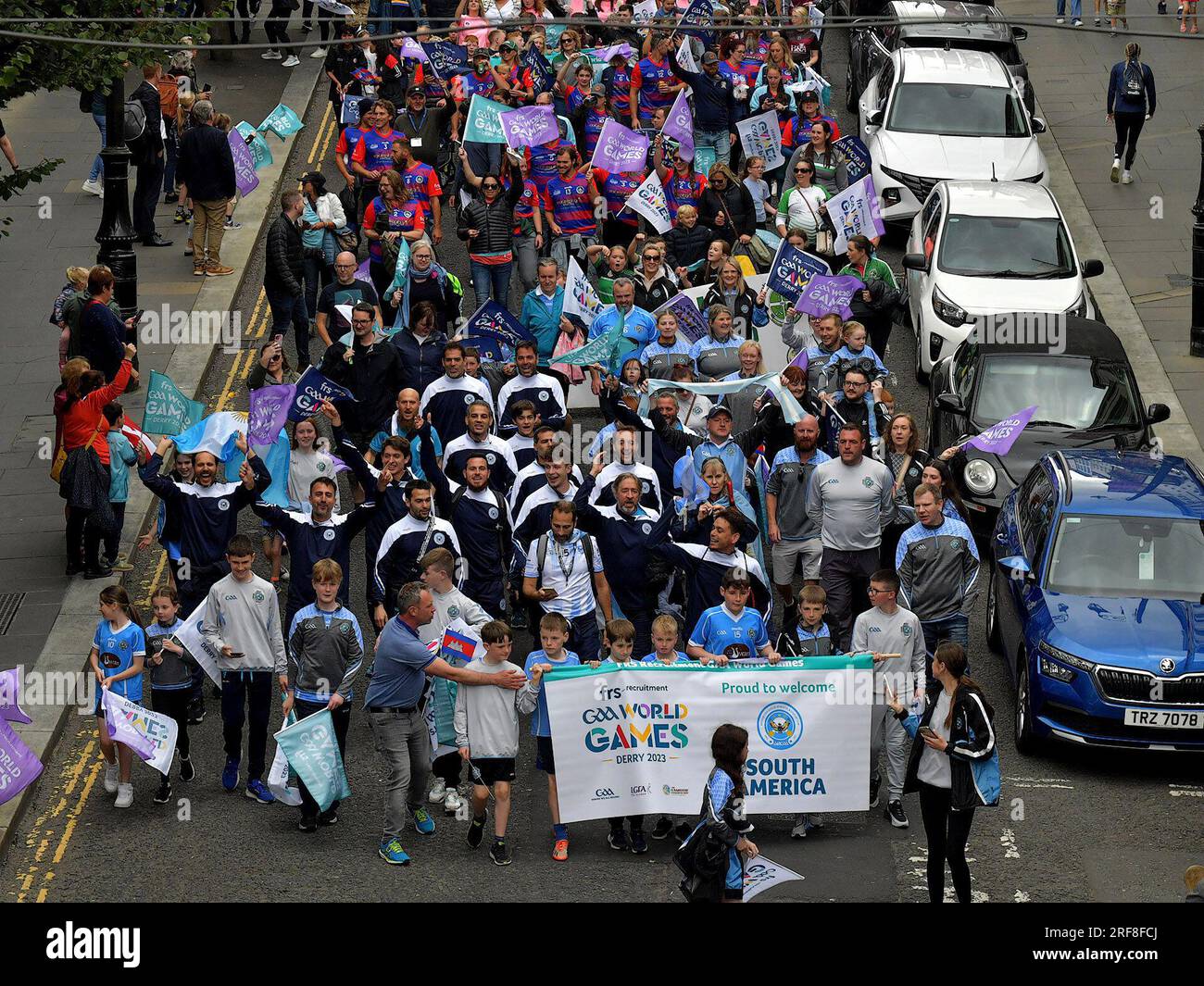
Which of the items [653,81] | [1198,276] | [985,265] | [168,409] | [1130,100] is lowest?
[168,409]

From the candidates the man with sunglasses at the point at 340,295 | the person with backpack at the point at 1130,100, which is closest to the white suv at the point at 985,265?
the person with backpack at the point at 1130,100

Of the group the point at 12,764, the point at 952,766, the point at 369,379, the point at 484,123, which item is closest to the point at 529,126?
the point at 484,123

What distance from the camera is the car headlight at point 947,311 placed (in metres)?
19.6

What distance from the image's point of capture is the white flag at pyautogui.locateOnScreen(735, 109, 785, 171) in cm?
2234

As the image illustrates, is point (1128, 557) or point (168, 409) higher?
point (168, 409)

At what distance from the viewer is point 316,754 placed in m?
12.7

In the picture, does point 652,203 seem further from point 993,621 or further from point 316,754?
point 316,754

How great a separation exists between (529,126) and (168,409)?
6254 millimetres

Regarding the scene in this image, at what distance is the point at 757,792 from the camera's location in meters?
12.9

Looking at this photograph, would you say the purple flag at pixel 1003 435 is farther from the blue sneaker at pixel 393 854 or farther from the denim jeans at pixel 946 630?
the blue sneaker at pixel 393 854

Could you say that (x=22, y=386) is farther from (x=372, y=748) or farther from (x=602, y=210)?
(x=372, y=748)

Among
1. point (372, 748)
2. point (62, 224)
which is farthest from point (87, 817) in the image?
point (62, 224)

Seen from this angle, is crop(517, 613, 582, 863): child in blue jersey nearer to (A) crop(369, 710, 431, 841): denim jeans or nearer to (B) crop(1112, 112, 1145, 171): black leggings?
(A) crop(369, 710, 431, 841): denim jeans

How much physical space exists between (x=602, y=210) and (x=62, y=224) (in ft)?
22.2
